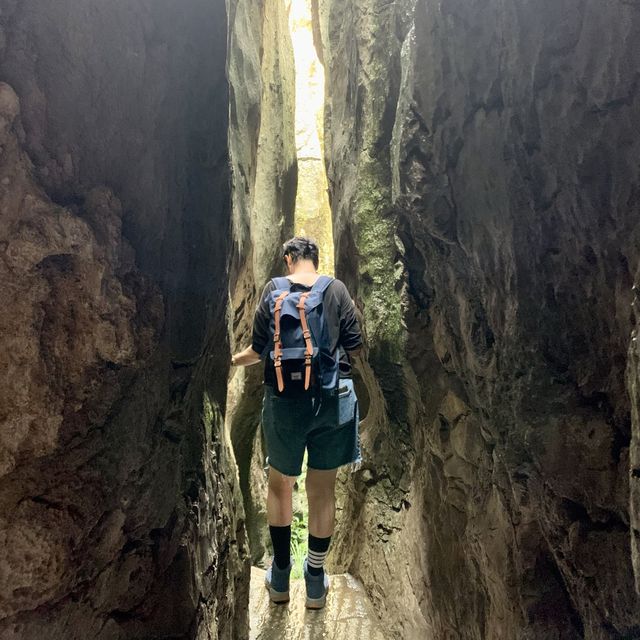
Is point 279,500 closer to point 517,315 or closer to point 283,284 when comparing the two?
point 283,284

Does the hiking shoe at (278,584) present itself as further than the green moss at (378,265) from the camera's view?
No

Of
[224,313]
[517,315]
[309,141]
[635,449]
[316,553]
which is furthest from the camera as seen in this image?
[309,141]

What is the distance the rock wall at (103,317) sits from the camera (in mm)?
1702

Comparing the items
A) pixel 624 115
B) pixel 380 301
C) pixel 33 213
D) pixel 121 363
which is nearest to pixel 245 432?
pixel 380 301

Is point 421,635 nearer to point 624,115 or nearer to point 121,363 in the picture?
point 121,363

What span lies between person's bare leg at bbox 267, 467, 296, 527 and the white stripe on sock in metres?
0.29

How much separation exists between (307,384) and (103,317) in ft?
4.11

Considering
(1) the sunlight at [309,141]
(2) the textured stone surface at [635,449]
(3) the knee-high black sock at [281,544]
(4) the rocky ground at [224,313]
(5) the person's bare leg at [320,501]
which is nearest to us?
(2) the textured stone surface at [635,449]

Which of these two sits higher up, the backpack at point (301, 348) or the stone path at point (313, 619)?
the backpack at point (301, 348)

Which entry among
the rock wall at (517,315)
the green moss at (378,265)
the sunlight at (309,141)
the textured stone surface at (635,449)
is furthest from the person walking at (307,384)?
the sunlight at (309,141)

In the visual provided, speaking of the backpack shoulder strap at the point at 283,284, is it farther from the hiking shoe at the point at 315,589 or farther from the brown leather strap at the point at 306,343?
the hiking shoe at the point at 315,589

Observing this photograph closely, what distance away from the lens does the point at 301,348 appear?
2900 millimetres

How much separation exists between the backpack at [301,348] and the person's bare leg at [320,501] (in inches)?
24.3

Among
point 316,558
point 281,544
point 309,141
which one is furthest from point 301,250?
point 309,141
